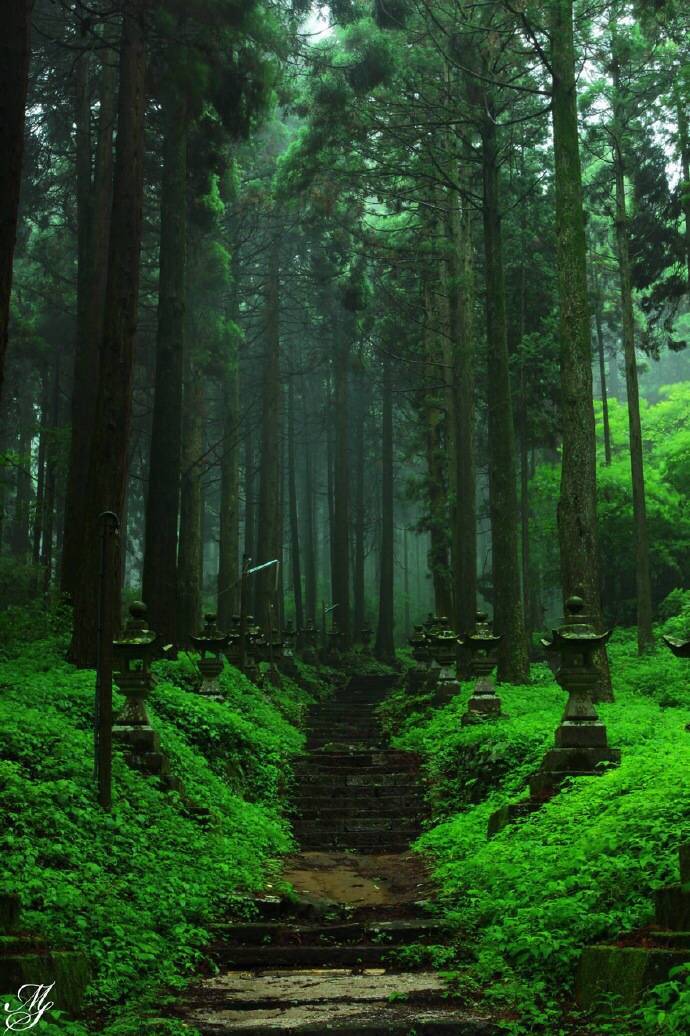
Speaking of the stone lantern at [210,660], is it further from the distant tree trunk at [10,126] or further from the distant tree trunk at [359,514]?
the distant tree trunk at [359,514]

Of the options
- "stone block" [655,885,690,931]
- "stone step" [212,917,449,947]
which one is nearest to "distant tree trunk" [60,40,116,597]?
"stone step" [212,917,449,947]

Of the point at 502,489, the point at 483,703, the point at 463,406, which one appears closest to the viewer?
the point at 483,703

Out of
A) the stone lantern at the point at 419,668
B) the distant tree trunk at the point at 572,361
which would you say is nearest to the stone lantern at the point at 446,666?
the stone lantern at the point at 419,668

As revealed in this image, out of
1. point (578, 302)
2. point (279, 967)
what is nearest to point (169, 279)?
point (578, 302)

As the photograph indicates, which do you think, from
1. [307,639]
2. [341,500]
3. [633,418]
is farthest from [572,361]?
[341,500]

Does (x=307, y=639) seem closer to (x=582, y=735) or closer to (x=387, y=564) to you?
(x=387, y=564)

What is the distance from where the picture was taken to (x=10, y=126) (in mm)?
8422

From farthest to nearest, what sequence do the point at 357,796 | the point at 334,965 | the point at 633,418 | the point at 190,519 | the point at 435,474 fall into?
the point at 435,474 < the point at 633,418 < the point at 190,519 < the point at 357,796 < the point at 334,965

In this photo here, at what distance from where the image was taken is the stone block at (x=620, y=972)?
16.9 feet

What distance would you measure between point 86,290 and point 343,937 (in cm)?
1414

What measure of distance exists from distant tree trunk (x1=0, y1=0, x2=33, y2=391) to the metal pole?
6.70 feet

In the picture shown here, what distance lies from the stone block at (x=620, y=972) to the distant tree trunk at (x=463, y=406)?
1518 centimetres
